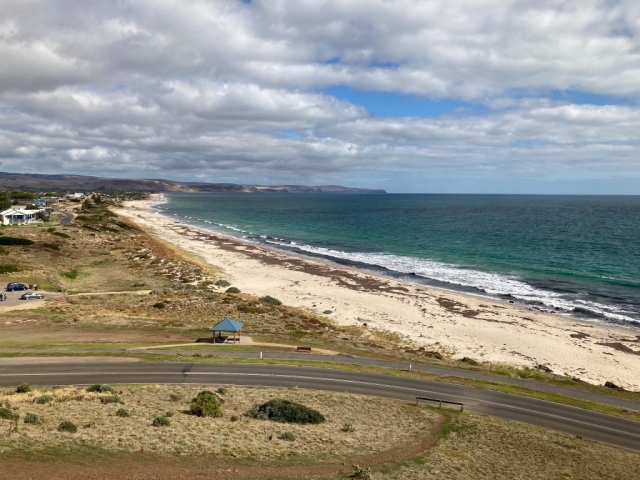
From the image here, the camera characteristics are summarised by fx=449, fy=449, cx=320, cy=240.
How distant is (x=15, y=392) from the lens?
2806 cm

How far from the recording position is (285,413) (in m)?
26.7

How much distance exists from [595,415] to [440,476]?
1664cm

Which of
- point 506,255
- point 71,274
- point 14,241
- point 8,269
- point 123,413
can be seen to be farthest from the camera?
point 506,255

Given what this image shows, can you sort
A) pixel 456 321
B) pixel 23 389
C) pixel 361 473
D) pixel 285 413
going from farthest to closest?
pixel 456 321 < pixel 23 389 < pixel 285 413 < pixel 361 473

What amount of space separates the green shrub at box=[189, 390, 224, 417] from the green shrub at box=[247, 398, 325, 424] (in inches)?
77.6

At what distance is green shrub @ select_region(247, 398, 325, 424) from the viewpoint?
86.7ft

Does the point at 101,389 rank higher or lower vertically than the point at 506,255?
lower

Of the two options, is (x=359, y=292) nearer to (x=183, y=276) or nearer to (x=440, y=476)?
(x=183, y=276)

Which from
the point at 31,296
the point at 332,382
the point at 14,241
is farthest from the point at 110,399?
the point at 14,241

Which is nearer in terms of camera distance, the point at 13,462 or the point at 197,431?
the point at 13,462

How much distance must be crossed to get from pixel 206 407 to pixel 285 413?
465 centimetres

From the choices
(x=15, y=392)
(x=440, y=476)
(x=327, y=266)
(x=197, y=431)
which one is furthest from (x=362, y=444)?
(x=327, y=266)

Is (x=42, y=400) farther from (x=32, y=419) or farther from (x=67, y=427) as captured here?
(x=67, y=427)

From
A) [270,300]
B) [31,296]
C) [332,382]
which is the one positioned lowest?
[332,382]
